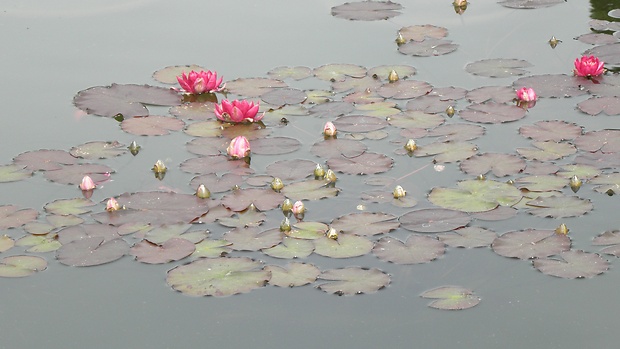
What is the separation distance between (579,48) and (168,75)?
→ 2.42 metres

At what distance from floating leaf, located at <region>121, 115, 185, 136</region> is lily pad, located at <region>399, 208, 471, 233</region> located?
1440 mm

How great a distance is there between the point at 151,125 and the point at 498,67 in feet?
6.49

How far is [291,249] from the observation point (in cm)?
382

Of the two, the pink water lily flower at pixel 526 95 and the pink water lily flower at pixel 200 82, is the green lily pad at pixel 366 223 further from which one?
the pink water lily flower at pixel 200 82

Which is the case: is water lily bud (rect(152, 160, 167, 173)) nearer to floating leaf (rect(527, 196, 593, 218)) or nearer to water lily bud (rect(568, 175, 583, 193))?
floating leaf (rect(527, 196, 593, 218))

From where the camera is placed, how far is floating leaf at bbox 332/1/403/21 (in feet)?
21.3

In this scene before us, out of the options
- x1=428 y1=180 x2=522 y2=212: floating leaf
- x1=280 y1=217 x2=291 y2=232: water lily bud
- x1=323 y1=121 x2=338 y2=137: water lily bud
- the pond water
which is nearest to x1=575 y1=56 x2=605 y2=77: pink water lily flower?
the pond water

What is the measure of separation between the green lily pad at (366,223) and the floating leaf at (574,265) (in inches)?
23.9

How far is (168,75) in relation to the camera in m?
5.56

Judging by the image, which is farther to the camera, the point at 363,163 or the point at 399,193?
the point at 363,163

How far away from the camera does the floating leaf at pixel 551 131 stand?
4730mm

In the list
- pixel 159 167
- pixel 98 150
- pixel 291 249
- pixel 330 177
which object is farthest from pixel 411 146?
pixel 98 150

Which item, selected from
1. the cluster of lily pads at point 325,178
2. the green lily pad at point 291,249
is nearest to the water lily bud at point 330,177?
the cluster of lily pads at point 325,178

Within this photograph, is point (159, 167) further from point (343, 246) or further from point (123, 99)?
point (343, 246)
